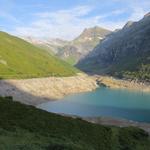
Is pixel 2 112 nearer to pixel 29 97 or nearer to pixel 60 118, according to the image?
pixel 60 118

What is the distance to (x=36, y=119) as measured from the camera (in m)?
41.6

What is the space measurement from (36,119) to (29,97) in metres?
122

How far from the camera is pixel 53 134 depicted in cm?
3803

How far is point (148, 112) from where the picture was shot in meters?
132

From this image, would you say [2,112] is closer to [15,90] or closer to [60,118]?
[60,118]

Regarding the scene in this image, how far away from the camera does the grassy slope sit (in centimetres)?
3170

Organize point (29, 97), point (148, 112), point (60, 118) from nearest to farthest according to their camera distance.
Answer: point (60, 118)
point (148, 112)
point (29, 97)

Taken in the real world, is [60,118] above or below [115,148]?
above

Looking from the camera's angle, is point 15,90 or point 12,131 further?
point 15,90

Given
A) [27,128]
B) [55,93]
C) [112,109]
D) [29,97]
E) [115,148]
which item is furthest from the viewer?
[55,93]

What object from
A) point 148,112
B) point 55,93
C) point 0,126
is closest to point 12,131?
point 0,126

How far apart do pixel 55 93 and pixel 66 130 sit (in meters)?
154

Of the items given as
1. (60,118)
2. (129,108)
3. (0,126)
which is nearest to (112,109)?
(129,108)

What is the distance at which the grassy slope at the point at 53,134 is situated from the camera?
3170 centimetres
